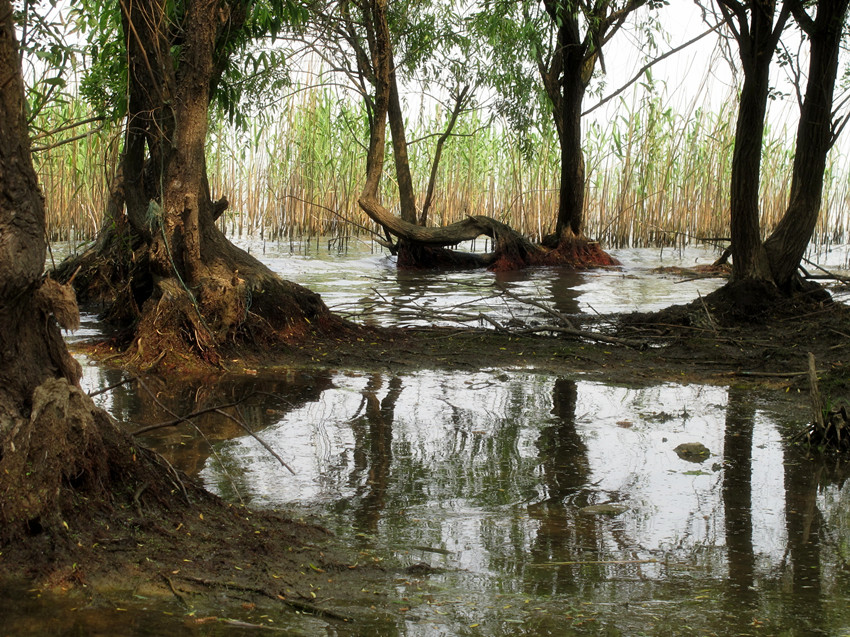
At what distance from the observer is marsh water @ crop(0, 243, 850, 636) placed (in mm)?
2348

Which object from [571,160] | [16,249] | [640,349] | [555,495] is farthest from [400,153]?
[16,249]

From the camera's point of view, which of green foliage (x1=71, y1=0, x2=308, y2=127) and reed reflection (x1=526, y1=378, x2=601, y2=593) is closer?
reed reflection (x1=526, y1=378, x2=601, y2=593)

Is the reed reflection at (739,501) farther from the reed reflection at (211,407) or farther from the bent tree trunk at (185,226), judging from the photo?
the bent tree trunk at (185,226)

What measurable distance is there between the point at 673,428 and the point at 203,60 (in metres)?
3.96

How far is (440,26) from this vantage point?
12797 mm

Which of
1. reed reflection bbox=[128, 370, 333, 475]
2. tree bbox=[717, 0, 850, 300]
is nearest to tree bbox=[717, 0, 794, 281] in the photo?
tree bbox=[717, 0, 850, 300]

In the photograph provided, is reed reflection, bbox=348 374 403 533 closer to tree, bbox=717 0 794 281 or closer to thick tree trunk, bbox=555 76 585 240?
tree, bbox=717 0 794 281

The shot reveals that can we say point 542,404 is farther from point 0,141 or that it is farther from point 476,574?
point 0,141

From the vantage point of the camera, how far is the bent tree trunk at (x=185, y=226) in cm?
563

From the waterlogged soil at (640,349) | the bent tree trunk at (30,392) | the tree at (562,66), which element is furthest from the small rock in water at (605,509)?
the tree at (562,66)

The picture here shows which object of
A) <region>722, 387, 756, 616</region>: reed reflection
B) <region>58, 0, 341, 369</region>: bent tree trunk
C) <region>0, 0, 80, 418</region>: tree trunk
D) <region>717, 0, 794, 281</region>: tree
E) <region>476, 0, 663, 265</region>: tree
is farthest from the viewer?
<region>476, 0, 663, 265</region>: tree

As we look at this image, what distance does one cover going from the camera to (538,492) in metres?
3.39

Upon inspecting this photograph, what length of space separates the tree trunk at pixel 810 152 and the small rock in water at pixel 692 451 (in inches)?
166

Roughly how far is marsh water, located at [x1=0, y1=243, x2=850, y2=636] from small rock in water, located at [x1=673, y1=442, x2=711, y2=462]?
0.01 metres
